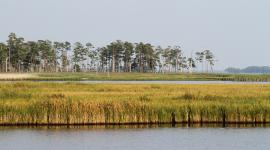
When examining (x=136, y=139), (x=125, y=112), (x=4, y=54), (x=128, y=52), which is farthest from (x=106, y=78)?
(x=136, y=139)

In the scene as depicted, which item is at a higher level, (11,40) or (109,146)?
(11,40)

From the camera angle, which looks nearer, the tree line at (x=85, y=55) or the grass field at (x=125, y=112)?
the grass field at (x=125, y=112)

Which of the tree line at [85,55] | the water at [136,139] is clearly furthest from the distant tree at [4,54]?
the water at [136,139]

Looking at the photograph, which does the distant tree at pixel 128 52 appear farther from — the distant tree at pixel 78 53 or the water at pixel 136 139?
the water at pixel 136 139

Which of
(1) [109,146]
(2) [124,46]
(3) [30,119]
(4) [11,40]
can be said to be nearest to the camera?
(1) [109,146]

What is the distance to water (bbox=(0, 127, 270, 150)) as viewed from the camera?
2312 cm

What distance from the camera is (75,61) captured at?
6004 inches

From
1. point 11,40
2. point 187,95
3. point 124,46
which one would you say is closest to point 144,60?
point 124,46

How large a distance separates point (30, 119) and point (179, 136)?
7488mm

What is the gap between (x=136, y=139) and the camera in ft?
81.9

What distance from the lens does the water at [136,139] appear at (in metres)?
23.1

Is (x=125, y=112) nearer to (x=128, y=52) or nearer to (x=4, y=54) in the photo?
(x=4, y=54)

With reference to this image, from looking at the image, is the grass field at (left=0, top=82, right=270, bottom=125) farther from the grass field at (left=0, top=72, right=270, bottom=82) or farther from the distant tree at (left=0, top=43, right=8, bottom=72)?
the distant tree at (left=0, top=43, right=8, bottom=72)

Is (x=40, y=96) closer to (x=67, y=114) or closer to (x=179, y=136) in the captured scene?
(x=67, y=114)
